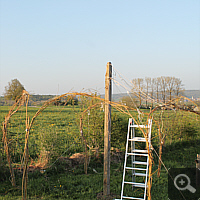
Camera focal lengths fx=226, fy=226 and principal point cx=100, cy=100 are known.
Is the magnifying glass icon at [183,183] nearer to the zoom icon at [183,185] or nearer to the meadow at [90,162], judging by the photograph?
the zoom icon at [183,185]

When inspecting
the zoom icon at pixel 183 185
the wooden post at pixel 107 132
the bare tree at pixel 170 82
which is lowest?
the zoom icon at pixel 183 185

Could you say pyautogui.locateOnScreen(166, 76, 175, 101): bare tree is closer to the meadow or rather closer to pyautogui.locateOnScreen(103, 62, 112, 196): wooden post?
the meadow

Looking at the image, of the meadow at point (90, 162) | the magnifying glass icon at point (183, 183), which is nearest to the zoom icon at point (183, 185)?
the magnifying glass icon at point (183, 183)

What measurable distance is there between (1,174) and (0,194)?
775mm

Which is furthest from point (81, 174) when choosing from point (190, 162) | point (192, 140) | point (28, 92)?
point (192, 140)

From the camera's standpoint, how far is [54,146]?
19.6ft

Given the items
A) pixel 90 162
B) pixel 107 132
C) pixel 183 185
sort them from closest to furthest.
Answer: pixel 107 132 < pixel 183 185 < pixel 90 162

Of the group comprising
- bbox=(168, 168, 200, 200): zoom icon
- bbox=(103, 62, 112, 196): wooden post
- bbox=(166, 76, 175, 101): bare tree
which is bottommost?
bbox=(168, 168, 200, 200): zoom icon

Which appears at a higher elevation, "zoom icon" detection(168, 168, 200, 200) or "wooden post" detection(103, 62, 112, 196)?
"wooden post" detection(103, 62, 112, 196)

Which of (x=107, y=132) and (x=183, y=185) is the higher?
(x=107, y=132)

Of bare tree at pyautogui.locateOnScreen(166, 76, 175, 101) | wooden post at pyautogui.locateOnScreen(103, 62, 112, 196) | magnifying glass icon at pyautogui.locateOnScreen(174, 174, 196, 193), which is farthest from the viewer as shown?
bare tree at pyautogui.locateOnScreen(166, 76, 175, 101)

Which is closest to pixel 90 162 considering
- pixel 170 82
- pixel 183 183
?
pixel 183 183

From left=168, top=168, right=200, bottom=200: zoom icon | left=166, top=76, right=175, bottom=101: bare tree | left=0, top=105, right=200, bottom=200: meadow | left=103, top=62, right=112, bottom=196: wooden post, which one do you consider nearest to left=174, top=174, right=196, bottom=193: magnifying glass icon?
left=168, top=168, right=200, bottom=200: zoom icon

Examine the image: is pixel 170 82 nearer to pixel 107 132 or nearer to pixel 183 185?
pixel 183 185
